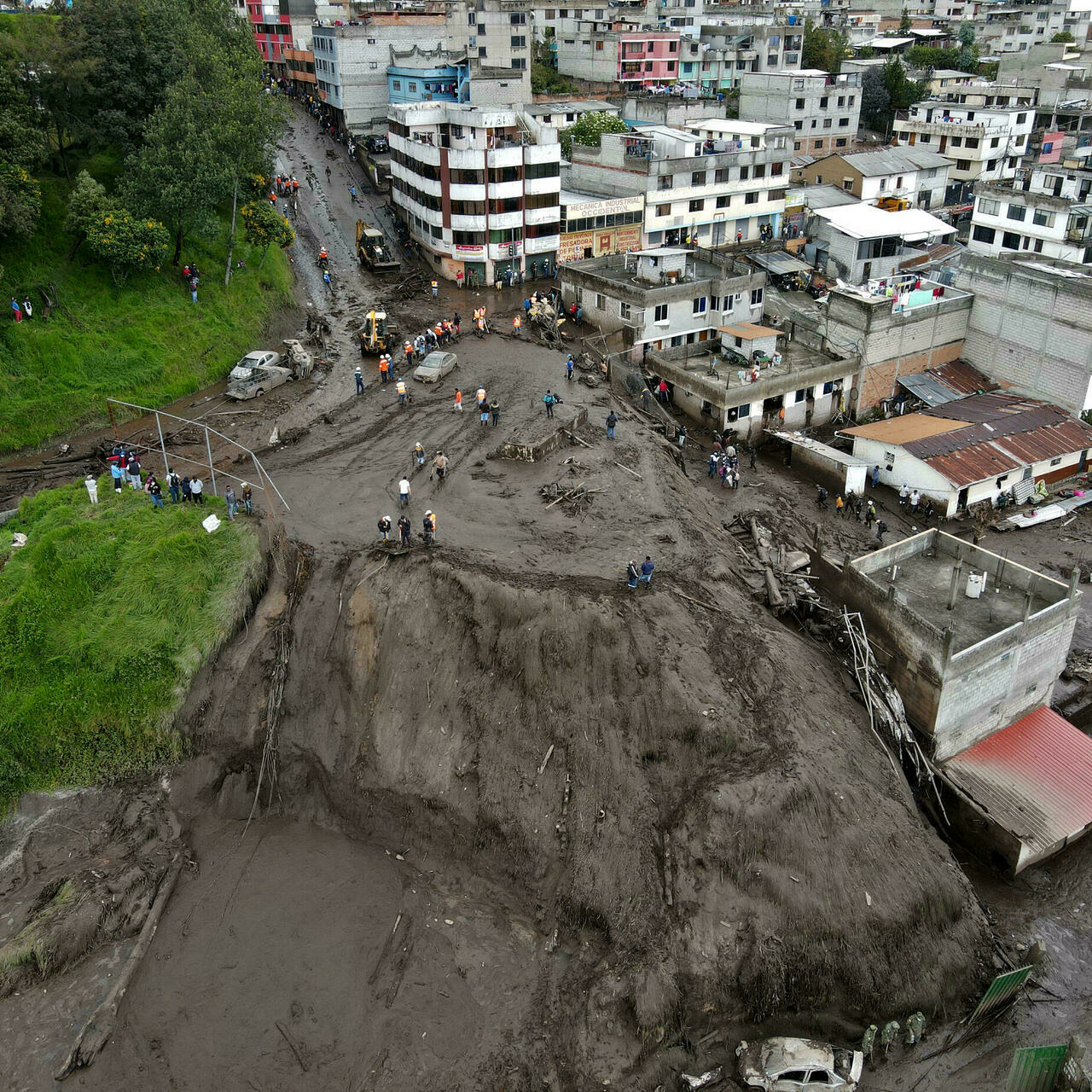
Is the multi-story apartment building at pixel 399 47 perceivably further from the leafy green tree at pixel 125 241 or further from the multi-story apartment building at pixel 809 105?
the leafy green tree at pixel 125 241

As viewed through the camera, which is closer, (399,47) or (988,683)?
(988,683)

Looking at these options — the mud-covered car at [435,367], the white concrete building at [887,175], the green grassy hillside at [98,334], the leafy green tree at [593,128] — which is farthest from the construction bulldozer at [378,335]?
the white concrete building at [887,175]

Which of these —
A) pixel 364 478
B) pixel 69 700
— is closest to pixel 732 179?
pixel 364 478

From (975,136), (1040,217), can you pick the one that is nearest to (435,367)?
(1040,217)

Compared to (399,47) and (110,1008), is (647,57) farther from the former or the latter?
(110,1008)

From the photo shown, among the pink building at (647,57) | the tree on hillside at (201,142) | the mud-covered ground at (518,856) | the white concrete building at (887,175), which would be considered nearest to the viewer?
the mud-covered ground at (518,856)

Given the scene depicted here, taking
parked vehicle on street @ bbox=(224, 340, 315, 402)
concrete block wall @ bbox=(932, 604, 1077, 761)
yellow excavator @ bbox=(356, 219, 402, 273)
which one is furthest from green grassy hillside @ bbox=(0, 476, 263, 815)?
yellow excavator @ bbox=(356, 219, 402, 273)

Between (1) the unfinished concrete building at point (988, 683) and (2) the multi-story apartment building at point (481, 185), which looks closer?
(1) the unfinished concrete building at point (988, 683)
